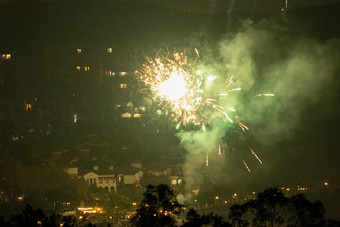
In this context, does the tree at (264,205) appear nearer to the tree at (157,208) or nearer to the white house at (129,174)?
the tree at (157,208)

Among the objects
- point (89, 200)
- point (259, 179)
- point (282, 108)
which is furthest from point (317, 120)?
point (89, 200)

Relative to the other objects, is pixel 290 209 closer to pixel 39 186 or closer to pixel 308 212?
pixel 308 212

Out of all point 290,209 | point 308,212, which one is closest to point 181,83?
point 290,209

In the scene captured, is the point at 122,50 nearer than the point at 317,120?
No

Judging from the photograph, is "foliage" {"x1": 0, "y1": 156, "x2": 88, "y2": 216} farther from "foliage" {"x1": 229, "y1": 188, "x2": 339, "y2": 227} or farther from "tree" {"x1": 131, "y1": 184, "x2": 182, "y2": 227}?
"foliage" {"x1": 229, "y1": 188, "x2": 339, "y2": 227}

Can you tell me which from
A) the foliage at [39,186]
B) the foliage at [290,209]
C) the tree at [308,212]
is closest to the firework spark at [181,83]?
the foliage at [39,186]

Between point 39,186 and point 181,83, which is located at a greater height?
point 181,83

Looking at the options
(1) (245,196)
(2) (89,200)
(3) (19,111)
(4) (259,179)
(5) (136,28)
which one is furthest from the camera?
(5) (136,28)

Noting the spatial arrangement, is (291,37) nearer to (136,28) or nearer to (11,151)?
(136,28)
